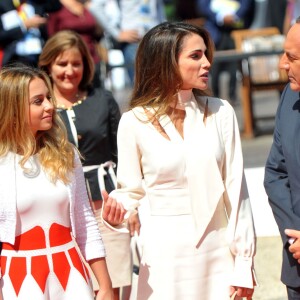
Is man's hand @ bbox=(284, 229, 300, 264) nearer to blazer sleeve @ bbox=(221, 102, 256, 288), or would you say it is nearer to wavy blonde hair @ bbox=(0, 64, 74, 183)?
blazer sleeve @ bbox=(221, 102, 256, 288)

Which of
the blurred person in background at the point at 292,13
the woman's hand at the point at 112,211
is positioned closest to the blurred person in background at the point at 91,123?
the woman's hand at the point at 112,211

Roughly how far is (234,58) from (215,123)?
8.20 m

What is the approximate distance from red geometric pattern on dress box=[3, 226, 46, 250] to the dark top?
1.92m

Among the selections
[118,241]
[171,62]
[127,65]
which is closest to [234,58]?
[127,65]

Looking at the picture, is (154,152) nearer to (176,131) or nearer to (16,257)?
(176,131)

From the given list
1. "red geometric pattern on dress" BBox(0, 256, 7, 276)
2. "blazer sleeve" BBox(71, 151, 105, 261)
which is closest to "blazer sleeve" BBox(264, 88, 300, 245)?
"blazer sleeve" BBox(71, 151, 105, 261)

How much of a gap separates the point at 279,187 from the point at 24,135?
1.16 metres

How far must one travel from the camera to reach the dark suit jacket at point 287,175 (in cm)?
492

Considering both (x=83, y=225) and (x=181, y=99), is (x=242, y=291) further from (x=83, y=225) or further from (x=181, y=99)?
(x=181, y=99)

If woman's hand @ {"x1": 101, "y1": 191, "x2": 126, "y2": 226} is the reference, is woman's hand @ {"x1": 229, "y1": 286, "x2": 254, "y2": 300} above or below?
below

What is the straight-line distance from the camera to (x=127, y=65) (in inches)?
497

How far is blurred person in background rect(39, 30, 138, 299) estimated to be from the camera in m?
6.77

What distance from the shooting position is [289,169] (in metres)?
4.94

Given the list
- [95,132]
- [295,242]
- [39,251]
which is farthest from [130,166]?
[95,132]
